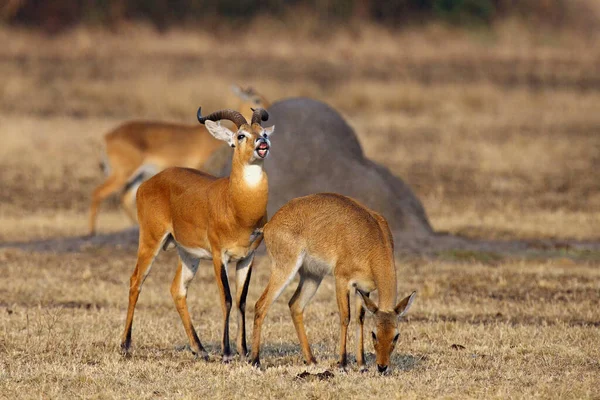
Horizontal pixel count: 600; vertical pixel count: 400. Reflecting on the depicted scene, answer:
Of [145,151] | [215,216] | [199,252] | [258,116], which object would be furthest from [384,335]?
[145,151]

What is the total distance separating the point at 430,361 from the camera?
9.08 m

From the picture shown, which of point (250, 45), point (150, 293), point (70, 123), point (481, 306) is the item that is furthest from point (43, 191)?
point (250, 45)

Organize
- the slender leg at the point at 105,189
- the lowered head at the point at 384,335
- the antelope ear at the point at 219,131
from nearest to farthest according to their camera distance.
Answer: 1. the lowered head at the point at 384,335
2. the antelope ear at the point at 219,131
3. the slender leg at the point at 105,189

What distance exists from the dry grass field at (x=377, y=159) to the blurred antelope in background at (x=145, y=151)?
88cm

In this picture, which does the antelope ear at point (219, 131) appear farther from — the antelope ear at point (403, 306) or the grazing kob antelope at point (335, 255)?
the antelope ear at point (403, 306)

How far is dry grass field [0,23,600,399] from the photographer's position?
336 inches

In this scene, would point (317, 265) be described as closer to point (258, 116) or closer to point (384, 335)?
point (384, 335)

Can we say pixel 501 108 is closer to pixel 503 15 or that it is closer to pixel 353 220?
pixel 503 15

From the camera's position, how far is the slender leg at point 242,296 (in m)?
9.09

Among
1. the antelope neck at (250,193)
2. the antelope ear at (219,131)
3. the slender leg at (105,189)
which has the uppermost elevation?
the antelope ear at (219,131)

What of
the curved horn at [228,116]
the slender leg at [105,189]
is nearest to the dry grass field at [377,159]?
the slender leg at [105,189]

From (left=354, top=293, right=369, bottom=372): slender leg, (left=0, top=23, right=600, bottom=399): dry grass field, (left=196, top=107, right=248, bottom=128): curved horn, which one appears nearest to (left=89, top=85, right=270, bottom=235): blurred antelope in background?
(left=0, top=23, right=600, bottom=399): dry grass field

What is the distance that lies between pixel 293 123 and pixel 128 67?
724 inches

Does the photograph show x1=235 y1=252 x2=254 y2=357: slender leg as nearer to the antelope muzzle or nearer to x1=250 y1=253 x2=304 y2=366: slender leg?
x1=250 y1=253 x2=304 y2=366: slender leg
